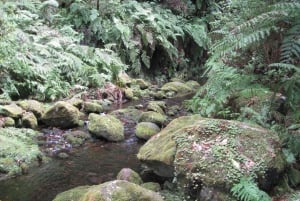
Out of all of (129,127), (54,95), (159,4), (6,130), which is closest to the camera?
(6,130)

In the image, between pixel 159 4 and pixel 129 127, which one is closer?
pixel 129 127

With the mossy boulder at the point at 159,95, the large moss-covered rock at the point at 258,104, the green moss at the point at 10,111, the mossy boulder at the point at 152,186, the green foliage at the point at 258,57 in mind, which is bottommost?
the mossy boulder at the point at 159,95

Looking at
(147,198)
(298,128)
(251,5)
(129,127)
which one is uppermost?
(251,5)

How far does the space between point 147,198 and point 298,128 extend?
146 cm

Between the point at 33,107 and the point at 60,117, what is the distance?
1.82ft

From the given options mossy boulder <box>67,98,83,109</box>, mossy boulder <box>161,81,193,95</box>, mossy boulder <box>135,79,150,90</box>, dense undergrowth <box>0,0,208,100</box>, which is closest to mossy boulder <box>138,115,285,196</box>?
mossy boulder <box>67,98,83,109</box>

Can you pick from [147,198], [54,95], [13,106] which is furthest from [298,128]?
[54,95]

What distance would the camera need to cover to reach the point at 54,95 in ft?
26.9

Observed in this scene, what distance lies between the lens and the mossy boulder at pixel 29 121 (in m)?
6.79

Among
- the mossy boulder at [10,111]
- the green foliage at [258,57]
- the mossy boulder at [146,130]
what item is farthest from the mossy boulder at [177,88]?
the mossy boulder at [10,111]

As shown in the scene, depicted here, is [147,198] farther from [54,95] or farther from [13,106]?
[54,95]

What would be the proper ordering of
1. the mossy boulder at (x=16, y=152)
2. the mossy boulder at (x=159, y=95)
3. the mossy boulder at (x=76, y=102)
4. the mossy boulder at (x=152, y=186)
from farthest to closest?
the mossy boulder at (x=159, y=95) → the mossy boulder at (x=76, y=102) → the mossy boulder at (x=16, y=152) → the mossy boulder at (x=152, y=186)

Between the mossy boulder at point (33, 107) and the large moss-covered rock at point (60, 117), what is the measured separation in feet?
0.45

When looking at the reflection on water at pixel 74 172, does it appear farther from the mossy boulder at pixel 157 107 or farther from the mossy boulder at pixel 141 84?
the mossy boulder at pixel 141 84
